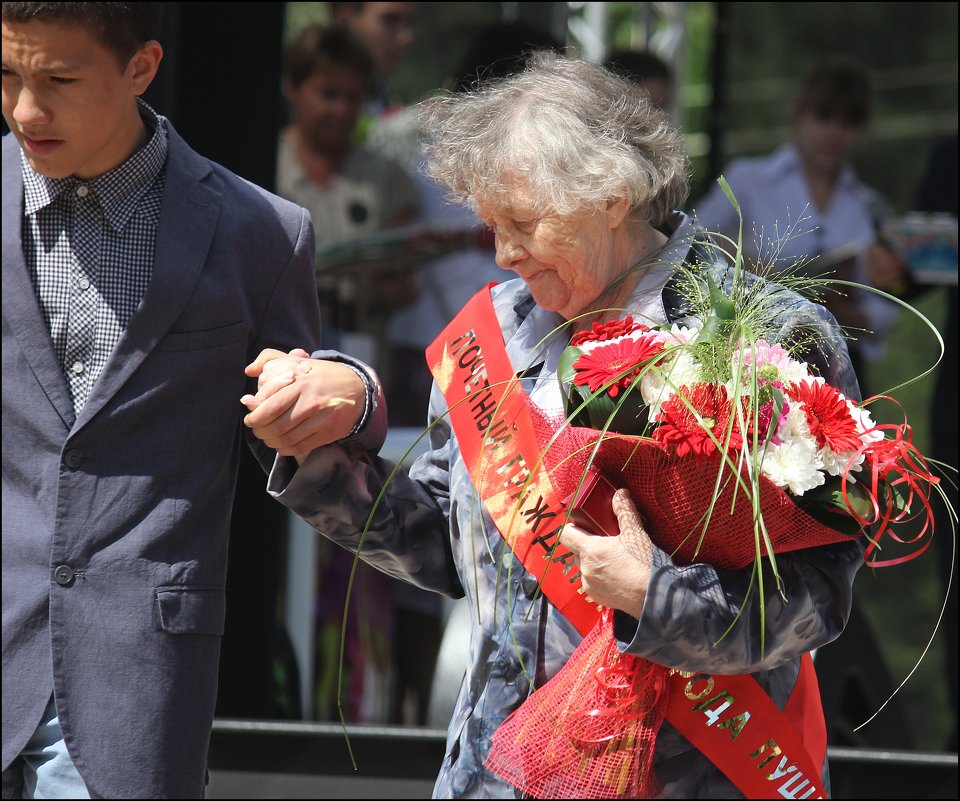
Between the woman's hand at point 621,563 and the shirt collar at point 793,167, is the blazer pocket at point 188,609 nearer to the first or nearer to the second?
the woman's hand at point 621,563

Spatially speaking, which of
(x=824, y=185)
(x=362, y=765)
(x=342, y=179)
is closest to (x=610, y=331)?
(x=362, y=765)

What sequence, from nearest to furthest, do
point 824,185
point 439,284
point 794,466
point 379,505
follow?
point 794,466 → point 379,505 → point 439,284 → point 824,185

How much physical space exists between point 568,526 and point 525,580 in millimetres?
182

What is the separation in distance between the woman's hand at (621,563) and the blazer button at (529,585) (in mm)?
201

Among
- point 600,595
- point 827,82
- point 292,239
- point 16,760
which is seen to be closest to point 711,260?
point 600,595

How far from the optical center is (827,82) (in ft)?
16.0

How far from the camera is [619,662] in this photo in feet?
5.58

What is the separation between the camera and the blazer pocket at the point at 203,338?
6.69 ft

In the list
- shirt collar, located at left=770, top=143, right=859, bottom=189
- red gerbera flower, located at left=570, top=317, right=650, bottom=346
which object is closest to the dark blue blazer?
red gerbera flower, located at left=570, top=317, right=650, bottom=346

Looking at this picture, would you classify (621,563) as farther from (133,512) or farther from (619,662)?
(133,512)

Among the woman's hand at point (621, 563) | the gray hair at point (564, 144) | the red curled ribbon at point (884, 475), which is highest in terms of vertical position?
the gray hair at point (564, 144)

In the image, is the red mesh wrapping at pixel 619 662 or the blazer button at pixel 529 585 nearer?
the red mesh wrapping at pixel 619 662

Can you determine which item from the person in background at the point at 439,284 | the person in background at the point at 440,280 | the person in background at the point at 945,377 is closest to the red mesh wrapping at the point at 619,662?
the person in background at the point at 945,377

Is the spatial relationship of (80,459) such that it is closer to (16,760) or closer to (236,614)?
(16,760)
